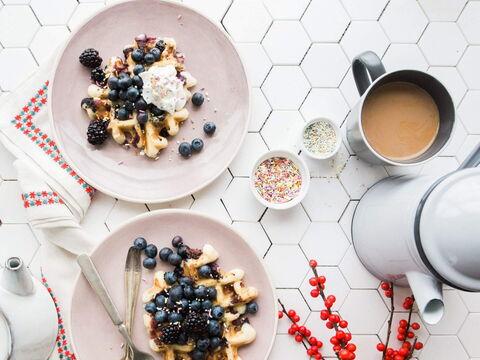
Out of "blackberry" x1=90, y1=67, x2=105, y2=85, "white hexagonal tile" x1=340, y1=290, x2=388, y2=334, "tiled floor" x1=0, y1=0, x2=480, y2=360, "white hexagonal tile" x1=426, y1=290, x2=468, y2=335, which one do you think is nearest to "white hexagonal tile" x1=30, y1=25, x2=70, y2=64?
"tiled floor" x1=0, y1=0, x2=480, y2=360

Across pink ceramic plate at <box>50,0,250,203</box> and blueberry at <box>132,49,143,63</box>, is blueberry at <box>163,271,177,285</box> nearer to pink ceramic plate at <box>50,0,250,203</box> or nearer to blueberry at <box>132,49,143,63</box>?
pink ceramic plate at <box>50,0,250,203</box>

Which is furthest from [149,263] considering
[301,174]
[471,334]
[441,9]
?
[441,9]

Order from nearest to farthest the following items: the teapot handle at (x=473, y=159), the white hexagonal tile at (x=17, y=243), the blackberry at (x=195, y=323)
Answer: the teapot handle at (x=473, y=159) < the blackberry at (x=195, y=323) < the white hexagonal tile at (x=17, y=243)

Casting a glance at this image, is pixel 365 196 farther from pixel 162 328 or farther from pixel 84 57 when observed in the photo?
pixel 84 57

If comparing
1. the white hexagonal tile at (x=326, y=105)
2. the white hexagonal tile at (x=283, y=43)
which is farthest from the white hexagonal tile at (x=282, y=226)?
the white hexagonal tile at (x=283, y=43)

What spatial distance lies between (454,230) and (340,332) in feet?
1.19

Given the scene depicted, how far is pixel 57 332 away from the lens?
48.3 inches

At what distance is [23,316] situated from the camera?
1.12 m

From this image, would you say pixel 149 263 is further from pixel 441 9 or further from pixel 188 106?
pixel 441 9

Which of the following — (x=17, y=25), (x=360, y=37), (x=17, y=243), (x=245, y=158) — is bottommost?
(x=17, y=243)

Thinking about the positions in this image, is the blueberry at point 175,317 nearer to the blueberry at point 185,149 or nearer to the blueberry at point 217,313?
the blueberry at point 217,313

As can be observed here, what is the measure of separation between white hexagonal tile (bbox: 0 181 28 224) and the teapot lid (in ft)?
2.64

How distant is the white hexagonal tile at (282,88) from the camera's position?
1326 mm

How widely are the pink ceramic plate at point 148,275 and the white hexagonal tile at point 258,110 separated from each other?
224 millimetres
